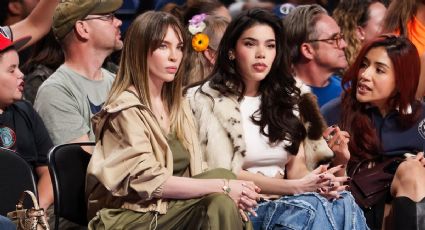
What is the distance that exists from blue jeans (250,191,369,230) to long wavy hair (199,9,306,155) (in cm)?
40

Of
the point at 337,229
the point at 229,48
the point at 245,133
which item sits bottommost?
the point at 337,229

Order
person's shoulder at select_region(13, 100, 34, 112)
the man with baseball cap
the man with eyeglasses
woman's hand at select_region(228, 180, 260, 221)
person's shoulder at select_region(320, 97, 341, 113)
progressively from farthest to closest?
1. the man with eyeglasses
2. person's shoulder at select_region(320, 97, 341, 113)
3. the man with baseball cap
4. person's shoulder at select_region(13, 100, 34, 112)
5. woman's hand at select_region(228, 180, 260, 221)

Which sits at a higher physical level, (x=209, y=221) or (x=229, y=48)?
(x=229, y=48)

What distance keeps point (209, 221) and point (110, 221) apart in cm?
44

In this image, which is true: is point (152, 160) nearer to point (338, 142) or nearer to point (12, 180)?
point (12, 180)

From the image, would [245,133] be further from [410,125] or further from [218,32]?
[218,32]

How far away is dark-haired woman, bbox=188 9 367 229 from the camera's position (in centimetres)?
486

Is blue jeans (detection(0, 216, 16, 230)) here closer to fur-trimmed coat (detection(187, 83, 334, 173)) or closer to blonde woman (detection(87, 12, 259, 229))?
blonde woman (detection(87, 12, 259, 229))

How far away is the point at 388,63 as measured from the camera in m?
5.48

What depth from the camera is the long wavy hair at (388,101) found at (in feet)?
17.6

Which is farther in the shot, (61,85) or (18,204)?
(61,85)

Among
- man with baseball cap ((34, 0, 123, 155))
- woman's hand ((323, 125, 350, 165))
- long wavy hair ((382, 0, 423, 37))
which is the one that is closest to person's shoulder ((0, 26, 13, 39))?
man with baseball cap ((34, 0, 123, 155))

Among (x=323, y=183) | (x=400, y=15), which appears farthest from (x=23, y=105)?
(x=400, y=15)

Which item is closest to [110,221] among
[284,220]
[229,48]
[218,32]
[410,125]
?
[284,220]
